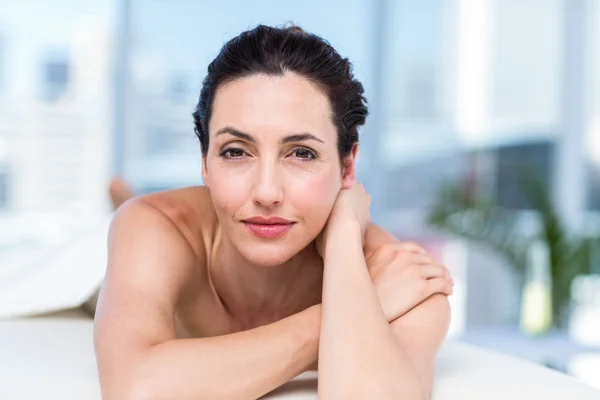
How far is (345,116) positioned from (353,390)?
0.54 m

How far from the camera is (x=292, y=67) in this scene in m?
1.36

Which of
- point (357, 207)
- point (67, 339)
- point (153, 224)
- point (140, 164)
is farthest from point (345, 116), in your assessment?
point (140, 164)

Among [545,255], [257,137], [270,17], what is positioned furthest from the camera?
[270,17]

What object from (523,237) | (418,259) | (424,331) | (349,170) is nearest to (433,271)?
(418,259)

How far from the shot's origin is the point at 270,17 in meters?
4.73

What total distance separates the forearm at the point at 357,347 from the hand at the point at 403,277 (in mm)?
101

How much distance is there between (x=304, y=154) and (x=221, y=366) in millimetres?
417

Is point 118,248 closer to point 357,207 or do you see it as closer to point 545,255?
point 357,207

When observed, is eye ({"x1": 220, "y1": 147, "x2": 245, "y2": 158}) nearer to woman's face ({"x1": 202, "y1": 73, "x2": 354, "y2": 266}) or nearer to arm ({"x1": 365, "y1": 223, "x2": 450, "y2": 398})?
woman's face ({"x1": 202, "y1": 73, "x2": 354, "y2": 266})

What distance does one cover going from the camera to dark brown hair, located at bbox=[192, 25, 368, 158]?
1361mm

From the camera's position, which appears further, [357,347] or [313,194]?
[313,194]

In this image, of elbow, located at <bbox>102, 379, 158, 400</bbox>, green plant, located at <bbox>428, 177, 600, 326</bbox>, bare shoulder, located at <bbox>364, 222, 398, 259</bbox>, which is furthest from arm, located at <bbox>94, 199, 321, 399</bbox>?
green plant, located at <bbox>428, 177, 600, 326</bbox>

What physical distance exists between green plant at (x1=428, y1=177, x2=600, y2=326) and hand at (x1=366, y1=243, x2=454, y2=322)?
277 cm

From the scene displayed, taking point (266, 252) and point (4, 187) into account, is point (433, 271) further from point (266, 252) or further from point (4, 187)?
point (4, 187)
